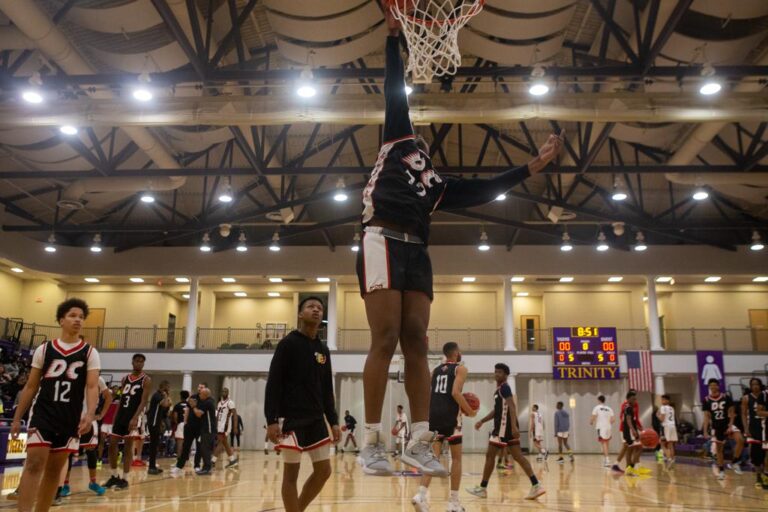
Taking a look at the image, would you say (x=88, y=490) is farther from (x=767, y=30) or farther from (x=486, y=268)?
(x=486, y=268)

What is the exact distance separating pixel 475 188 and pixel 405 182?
0.49 metres

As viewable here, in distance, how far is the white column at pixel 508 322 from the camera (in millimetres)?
28547

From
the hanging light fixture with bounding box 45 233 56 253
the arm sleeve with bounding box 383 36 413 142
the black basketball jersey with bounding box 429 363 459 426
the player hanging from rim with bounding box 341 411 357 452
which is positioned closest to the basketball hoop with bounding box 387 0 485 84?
the arm sleeve with bounding box 383 36 413 142

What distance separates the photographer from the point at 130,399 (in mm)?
11000

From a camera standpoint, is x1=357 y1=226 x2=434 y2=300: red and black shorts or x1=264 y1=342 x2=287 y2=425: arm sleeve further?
x1=264 y1=342 x2=287 y2=425: arm sleeve

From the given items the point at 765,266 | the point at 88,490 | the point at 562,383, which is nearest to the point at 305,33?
the point at 88,490

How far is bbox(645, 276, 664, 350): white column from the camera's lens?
2795 centimetres

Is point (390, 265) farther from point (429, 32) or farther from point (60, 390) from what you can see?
point (60, 390)

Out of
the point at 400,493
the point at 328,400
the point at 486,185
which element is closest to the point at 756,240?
the point at 400,493

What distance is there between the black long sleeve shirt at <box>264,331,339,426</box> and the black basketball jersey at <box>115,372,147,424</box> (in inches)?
229

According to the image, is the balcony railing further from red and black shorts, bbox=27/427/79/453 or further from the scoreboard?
red and black shorts, bbox=27/427/79/453

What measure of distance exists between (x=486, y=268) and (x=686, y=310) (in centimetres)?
1046

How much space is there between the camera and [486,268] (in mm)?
29344

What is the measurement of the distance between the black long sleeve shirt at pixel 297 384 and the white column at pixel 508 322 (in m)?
23.0
